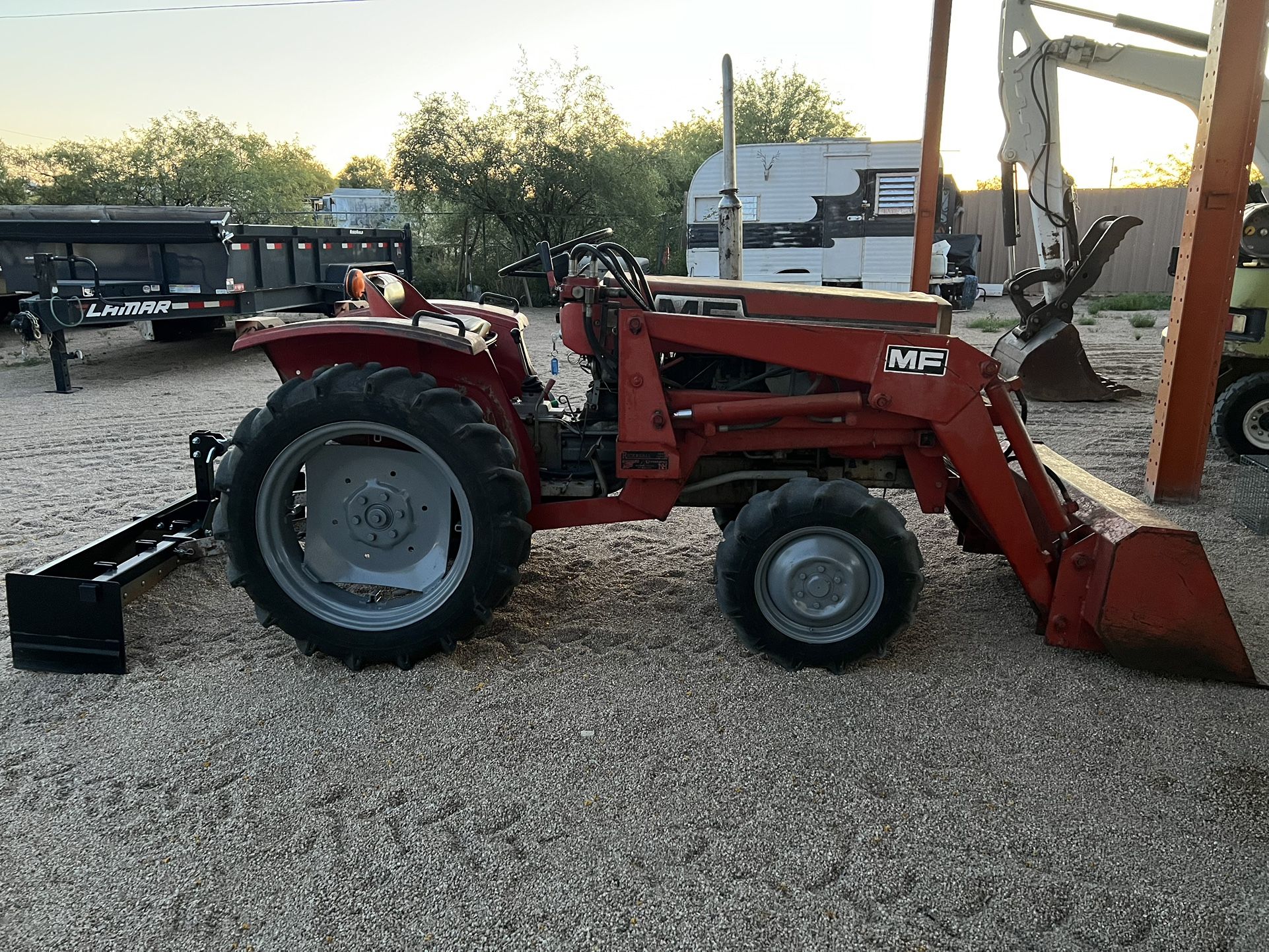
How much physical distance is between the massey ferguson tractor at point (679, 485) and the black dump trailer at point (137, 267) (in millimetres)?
6557

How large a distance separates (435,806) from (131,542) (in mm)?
2022

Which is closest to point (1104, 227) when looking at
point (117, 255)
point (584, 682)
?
point (584, 682)

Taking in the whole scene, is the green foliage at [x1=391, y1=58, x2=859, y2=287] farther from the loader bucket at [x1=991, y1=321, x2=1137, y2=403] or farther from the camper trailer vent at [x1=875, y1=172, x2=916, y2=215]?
the loader bucket at [x1=991, y1=321, x2=1137, y2=403]

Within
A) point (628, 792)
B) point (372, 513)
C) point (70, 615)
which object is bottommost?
point (628, 792)

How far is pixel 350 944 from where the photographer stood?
1914 mm

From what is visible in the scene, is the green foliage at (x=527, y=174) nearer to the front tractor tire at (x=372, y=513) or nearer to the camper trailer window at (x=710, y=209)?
the camper trailer window at (x=710, y=209)

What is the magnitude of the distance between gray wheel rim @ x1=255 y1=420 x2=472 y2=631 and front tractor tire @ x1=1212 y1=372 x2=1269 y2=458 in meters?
5.35

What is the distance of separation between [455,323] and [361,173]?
164ft

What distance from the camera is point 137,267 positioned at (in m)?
9.51

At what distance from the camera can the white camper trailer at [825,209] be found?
1444 cm

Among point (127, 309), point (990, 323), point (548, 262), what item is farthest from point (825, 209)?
point (548, 262)

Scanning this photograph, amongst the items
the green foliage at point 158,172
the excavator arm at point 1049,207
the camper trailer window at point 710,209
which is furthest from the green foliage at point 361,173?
the excavator arm at point 1049,207

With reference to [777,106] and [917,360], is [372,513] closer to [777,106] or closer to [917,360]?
[917,360]

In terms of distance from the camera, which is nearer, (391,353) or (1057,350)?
(391,353)
